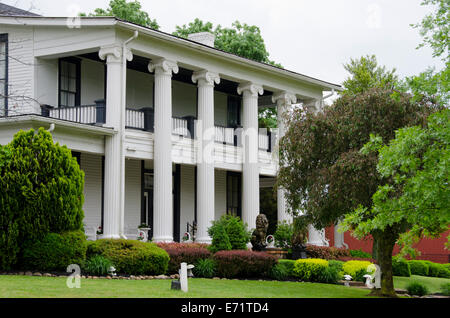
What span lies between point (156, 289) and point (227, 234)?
7.90 metres

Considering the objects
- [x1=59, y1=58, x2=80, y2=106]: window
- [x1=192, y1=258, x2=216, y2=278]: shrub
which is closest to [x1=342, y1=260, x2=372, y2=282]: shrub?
[x1=192, y1=258, x2=216, y2=278]: shrub

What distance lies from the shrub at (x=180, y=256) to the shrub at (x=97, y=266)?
281cm

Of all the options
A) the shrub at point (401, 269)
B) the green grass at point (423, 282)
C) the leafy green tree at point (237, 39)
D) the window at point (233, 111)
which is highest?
the leafy green tree at point (237, 39)

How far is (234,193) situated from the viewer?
34.5 metres

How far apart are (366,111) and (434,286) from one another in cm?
1231

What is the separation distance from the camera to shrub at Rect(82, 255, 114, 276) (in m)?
19.4

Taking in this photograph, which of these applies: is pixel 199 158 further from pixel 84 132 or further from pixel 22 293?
pixel 22 293

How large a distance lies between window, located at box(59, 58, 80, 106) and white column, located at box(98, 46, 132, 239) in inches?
118

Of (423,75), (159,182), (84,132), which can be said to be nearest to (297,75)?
(159,182)

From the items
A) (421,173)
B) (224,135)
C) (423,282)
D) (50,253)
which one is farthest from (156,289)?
(423,282)

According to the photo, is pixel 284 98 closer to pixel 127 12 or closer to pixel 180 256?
pixel 180 256

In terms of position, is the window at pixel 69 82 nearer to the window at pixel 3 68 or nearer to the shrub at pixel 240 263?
the window at pixel 3 68

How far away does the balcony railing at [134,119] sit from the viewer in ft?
80.5

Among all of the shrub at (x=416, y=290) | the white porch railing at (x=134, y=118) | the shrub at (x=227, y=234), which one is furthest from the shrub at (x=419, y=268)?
the white porch railing at (x=134, y=118)
